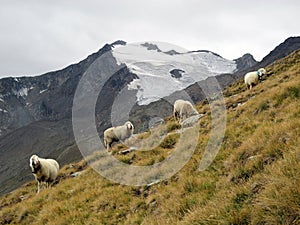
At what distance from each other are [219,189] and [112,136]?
16.6 meters

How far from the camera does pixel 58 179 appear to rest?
60.3ft

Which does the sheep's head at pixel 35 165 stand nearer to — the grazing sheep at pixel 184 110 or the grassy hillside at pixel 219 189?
the grassy hillside at pixel 219 189

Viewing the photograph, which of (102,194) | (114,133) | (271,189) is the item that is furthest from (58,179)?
(271,189)

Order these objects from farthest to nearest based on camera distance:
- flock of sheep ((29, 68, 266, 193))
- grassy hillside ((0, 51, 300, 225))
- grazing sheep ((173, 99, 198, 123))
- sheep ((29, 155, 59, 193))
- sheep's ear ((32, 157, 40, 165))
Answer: grazing sheep ((173, 99, 198, 123)), flock of sheep ((29, 68, 266, 193)), sheep ((29, 155, 59, 193)), sheep's ear ((32, 157, 40, 165)), grassy hillside ((0, 51, 300, 225))

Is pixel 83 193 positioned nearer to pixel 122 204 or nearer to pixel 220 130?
pixel 122 204

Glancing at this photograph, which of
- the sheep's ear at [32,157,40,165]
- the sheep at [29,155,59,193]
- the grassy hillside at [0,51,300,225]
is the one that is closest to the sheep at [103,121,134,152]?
the sheep at [29,155,59,193]

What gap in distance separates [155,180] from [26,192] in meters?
10.4

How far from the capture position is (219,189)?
→ 7480 millimetres

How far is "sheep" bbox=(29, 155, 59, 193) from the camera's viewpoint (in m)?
16.6

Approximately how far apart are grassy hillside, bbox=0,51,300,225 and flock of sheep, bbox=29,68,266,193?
2.66 meters

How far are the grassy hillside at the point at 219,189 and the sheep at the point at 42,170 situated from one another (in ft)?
8.15

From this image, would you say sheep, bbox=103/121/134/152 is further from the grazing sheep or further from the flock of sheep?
the grazing sheep

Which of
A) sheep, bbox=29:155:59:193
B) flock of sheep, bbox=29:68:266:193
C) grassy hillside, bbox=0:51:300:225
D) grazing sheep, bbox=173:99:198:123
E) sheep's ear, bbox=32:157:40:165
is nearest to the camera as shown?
grassy hillside, bbox=0:51:300:225

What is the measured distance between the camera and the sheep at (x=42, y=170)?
16.6 m
